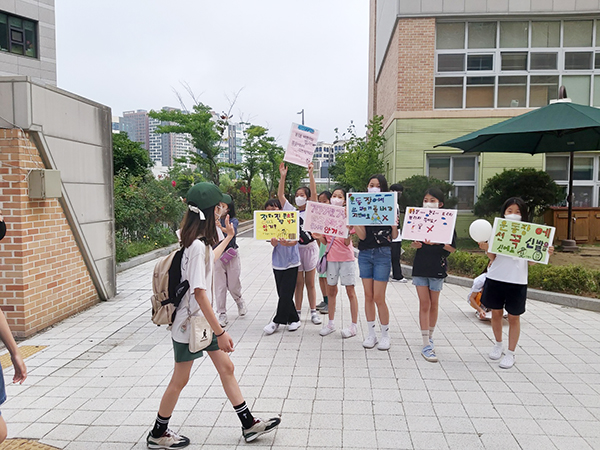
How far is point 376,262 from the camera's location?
17.0 feet

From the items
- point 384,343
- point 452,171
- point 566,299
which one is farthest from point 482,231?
point 452,171

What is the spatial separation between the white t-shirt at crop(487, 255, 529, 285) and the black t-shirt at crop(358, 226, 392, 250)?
1.15 meters

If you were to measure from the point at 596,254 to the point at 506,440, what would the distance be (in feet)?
30.9

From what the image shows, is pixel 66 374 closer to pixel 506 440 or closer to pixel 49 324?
pixel 49 324

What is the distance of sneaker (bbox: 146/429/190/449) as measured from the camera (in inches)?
127

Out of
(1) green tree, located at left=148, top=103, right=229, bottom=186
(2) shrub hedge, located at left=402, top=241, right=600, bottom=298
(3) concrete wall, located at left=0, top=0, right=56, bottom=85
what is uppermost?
(3) concrete wall, located at left=0, top=0, right=56, bottom=85

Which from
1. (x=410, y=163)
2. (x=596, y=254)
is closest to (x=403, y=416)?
(x=596, y=254)

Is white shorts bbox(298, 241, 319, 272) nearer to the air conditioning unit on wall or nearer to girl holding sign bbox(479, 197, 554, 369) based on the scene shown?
girl holding sign bbox(479, 197, 554, 369)

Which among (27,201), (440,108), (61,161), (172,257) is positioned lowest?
(172,257)

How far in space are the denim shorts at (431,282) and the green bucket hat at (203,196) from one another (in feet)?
9.01

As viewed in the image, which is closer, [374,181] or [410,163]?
[374,181]

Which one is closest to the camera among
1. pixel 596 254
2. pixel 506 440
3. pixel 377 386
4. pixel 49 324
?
pixel 506 440

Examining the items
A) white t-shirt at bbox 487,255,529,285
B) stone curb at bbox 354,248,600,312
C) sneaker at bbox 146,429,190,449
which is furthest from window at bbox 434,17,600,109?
sneaker at bbox 146,429,190,449

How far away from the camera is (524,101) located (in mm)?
14992
